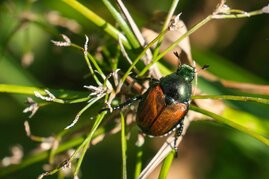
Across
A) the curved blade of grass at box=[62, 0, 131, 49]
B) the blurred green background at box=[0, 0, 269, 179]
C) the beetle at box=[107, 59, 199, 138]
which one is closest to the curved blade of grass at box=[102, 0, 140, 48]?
the curved blade of grass at box=[62, 0, 131, 49]

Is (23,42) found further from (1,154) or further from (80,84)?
(1,154)

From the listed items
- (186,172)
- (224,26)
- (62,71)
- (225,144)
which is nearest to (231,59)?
(224,26)

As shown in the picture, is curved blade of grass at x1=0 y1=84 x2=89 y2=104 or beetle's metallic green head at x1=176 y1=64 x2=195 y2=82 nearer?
curved blade of grass at x1=0 y1=84 x2=89 y2=104

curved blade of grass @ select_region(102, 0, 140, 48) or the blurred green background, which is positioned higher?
curved blade of grass @ select_region(102, 0, 140, 48)

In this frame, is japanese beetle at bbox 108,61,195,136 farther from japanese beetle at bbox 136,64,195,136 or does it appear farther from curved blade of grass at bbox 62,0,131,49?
curved blade of grass at bbox 62,0,131,49

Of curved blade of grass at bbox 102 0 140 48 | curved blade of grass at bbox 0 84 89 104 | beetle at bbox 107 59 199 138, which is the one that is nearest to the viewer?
curved blade of grass at bbox 0 84 89 104

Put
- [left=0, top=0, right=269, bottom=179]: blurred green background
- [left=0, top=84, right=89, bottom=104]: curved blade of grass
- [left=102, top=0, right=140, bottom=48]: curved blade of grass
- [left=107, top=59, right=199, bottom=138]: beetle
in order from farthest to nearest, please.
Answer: [left=0, top=0, right=269, bottom=179]: blurred green background < [left=107, top=59, right=199, bottom=138]: beetle < [left=102, top=0, right=140, bottom=48]: curved blade of grass < [left=0, top=84, right=89, bottom=104]: curved blade of grass

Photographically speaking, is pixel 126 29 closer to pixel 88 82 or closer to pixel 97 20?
pixel 97 20

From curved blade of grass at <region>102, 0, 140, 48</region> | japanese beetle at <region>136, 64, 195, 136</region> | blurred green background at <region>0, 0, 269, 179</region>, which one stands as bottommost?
blurred green background at <region>0, 0, 269, 179</region>
